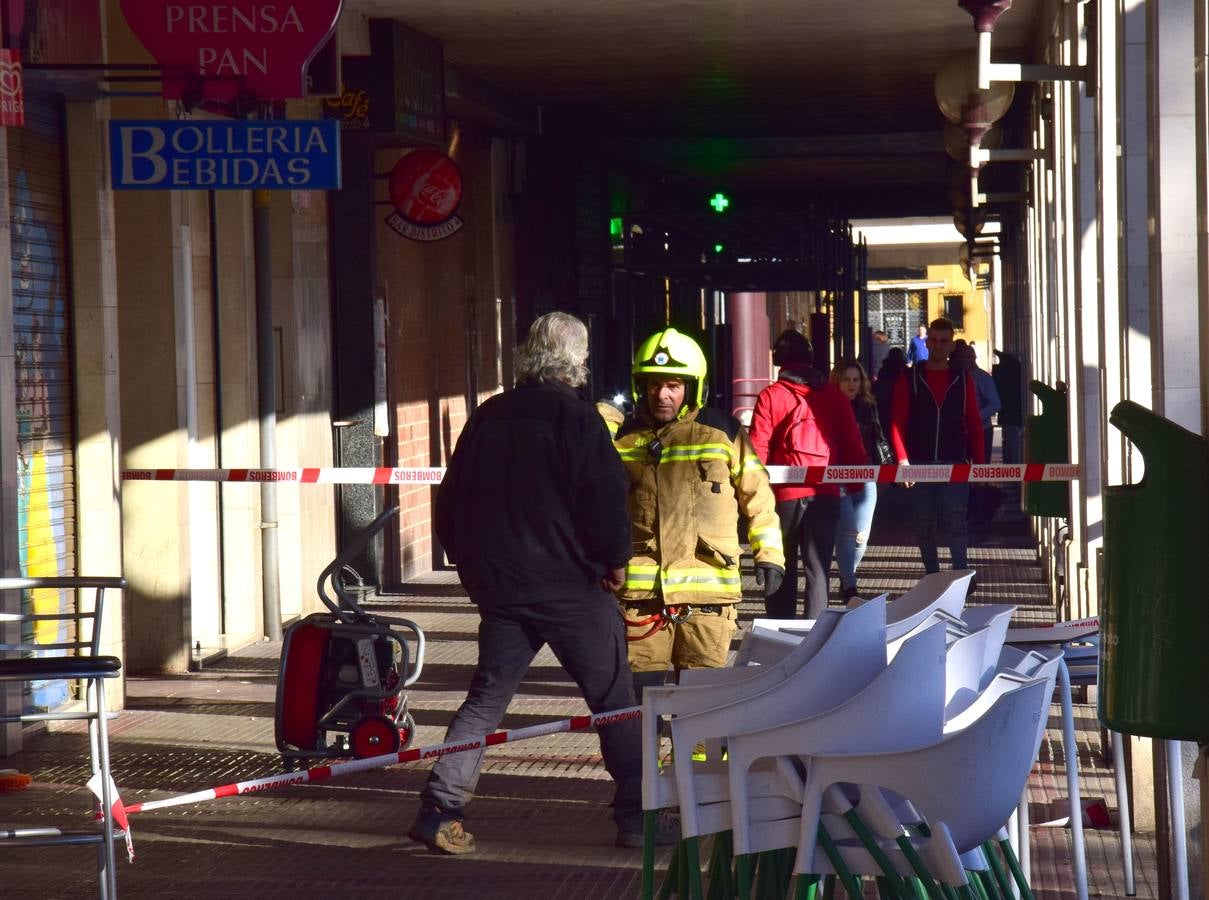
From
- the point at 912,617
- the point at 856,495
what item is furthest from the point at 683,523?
the point at 856,495

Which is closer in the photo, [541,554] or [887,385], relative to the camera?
[541,554]

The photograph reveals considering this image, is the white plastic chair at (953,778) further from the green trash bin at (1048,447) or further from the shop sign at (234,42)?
the green trash bin at (1048,447)

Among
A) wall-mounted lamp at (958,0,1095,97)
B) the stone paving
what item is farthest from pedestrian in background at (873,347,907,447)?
wall-mounted lamp at (958,0,1095,97)

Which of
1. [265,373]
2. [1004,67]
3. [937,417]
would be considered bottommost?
[937,417]

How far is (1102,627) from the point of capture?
4301 mm

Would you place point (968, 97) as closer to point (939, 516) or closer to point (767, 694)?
point (939, 516)

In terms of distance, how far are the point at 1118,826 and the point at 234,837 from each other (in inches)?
121

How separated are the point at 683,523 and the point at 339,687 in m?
1.73

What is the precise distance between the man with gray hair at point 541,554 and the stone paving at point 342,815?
0.29 metres

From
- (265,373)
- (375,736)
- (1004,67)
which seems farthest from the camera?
(265,373)

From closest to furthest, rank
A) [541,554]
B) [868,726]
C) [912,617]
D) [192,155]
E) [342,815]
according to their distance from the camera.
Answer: [868,726] → [912,617] → [541,554] → [342,815] → [192,155]

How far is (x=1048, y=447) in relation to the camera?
11180 mm

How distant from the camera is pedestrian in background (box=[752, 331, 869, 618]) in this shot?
10969 mm

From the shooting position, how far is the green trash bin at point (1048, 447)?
10.8 meters
